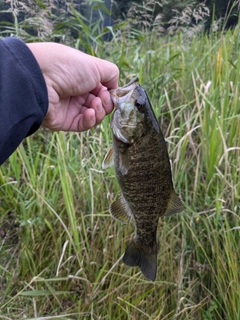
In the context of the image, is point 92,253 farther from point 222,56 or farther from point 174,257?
point 222,56

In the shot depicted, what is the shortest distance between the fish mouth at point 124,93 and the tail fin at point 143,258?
0.51 m

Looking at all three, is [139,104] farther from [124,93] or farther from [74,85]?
[74,85]

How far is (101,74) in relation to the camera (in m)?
1.32

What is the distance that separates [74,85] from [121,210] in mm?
467

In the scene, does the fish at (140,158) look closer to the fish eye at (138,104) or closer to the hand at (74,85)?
the fish eye at (138,104)

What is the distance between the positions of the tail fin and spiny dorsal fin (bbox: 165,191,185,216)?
6.1 inches

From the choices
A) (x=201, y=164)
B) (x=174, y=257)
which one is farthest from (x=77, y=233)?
(x=201, y=164)

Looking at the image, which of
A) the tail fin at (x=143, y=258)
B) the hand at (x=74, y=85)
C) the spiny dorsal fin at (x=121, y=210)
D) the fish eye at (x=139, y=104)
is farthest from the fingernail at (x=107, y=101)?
the tail fin at (x=143, y=258)

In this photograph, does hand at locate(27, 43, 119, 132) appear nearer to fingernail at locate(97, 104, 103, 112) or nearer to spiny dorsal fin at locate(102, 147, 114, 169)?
fingernail at locate(97, 104, 103, 112)

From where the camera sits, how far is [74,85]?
→ 130 centimetres

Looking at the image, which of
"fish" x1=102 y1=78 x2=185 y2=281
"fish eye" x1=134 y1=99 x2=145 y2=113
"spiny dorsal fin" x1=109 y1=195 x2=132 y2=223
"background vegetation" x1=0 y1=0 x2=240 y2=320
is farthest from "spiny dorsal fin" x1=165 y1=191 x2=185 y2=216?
"background vegetation" x1=0 y1=0 x2=240 y2=320

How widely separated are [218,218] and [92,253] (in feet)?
2.02

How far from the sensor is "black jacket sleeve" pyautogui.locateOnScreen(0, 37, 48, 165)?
3.11ft

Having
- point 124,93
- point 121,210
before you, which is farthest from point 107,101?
point 121,210
